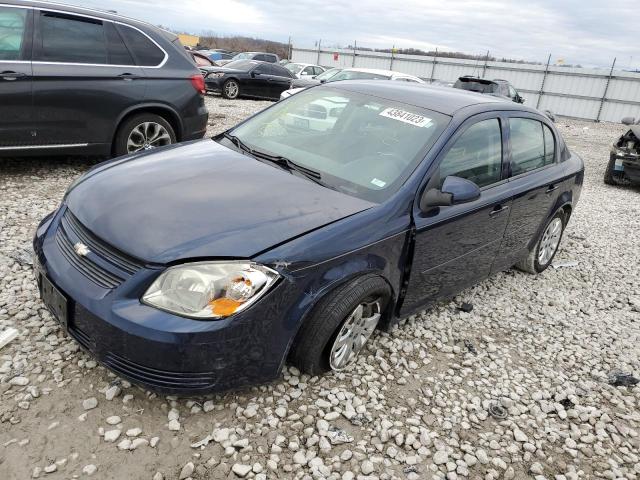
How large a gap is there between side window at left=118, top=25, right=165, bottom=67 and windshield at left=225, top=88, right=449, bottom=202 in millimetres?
2768

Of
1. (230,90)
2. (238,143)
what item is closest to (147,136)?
(238,143)

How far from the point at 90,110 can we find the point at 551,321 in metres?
5.17

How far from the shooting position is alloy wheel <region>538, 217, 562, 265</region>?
4.68 meters

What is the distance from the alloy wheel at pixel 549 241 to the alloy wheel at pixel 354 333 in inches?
98.2

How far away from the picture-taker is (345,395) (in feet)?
8.95

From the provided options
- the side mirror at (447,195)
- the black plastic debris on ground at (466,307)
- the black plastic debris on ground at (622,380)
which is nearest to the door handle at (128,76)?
the side mirror at (447,195)

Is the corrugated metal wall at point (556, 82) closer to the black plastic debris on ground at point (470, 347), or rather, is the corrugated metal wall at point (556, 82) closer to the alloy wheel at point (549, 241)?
the alloy wheel at point (549, 241)

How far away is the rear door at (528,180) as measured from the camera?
3.76 meters

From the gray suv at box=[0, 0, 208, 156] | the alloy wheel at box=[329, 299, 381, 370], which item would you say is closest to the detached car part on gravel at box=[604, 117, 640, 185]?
the gray suv at box=[0, 0, 208, 156]

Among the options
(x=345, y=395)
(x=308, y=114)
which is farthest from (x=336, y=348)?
(x=308, y=114)

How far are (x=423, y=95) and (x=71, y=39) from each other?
4.05m

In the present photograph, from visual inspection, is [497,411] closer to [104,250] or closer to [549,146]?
[104,250]

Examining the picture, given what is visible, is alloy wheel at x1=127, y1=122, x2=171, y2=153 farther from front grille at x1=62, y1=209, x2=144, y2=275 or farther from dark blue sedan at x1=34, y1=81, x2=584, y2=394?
front grille at x1=62, y1=209, x2=144, y2=275

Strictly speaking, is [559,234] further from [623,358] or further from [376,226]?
[376,226]
